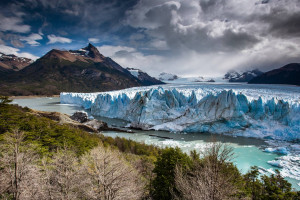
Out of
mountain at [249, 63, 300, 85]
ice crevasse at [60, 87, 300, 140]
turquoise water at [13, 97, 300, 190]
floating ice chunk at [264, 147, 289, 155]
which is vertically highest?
mountain at [249, 63, 300, 85]

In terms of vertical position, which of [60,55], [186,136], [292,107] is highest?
[60,55]

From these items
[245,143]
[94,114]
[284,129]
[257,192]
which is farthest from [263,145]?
[94,114]

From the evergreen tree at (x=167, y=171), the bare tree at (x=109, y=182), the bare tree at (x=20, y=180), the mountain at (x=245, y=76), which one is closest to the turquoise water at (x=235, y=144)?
the evergreen tree at (x=167, y=171)

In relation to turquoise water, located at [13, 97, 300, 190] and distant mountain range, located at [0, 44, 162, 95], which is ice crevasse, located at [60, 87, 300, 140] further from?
distant mountain range, located at [0, 44, 162, 95]

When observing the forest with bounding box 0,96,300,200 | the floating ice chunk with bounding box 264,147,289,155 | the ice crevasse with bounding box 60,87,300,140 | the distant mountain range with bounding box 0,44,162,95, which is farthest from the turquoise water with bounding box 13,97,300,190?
the distant mountain range with bounding box 0,44,162,95

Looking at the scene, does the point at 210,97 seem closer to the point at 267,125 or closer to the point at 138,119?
the point at 267,125

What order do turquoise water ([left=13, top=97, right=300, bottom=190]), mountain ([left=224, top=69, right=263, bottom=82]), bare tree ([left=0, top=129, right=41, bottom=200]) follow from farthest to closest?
mountain ([left=224, top=69, right=263, bottom=82])
turquoise water ([left=13, top=97, right=300, bottom=190])
bare tree ([left=0, top=129, right=41, bottom=200])

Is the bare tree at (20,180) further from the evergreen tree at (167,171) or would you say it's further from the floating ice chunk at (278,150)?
the floating ice chunk at (278,150)
